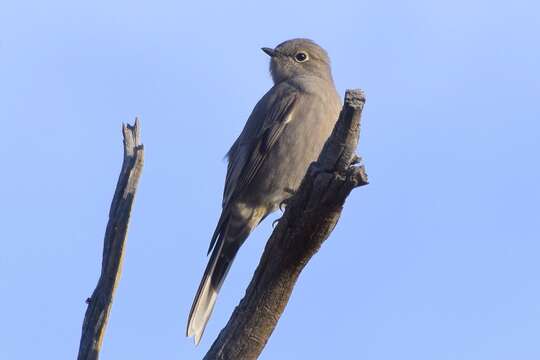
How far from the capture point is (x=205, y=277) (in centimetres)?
928

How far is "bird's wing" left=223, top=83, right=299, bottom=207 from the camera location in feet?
32.6

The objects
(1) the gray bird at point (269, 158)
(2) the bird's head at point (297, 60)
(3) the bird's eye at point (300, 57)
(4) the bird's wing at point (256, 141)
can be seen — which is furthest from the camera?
(3) the bird's eye at point (300, 57)

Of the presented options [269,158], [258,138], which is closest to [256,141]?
[258,138]

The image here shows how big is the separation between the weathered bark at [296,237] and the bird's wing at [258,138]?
3.68 metres

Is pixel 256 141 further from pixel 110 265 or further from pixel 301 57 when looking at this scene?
pixel 110 265

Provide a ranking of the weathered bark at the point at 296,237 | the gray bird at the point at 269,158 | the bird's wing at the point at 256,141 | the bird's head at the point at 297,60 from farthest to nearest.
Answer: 1. the bird's head at the point at 297,60
2. the bird's wing at the point at 256,141
3. the gray bird at the point at 269,158
4. the weathered bark at the point at 296,237

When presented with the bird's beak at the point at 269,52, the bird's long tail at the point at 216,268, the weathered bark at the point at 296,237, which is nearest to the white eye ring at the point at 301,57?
the bird's beak at the point at 269,52

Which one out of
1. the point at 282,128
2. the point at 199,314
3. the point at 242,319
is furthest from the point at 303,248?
the point at 282,128

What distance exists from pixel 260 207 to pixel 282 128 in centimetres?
92

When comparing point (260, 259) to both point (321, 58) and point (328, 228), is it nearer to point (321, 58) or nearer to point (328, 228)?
point (328, 228)

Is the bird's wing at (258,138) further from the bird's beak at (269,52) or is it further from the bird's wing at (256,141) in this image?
the bird's beak at (269,52)

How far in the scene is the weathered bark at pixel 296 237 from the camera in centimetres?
575

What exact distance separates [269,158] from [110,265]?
3774 mm

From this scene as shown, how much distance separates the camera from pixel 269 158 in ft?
32.7
